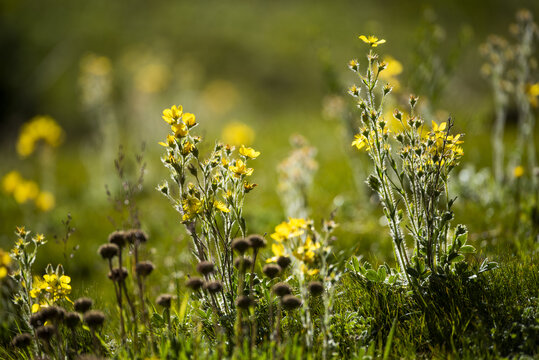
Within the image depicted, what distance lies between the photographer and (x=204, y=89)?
17234 millimetres

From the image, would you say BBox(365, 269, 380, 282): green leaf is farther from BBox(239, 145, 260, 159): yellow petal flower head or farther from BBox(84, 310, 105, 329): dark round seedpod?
BBox(84, 310, 105, 329): dark round seedpod

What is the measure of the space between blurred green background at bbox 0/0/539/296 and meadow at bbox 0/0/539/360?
0.07 meters

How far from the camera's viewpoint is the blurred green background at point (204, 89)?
16.3 ft

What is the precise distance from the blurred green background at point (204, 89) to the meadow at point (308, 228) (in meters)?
0.07

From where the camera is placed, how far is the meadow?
2.18 metres

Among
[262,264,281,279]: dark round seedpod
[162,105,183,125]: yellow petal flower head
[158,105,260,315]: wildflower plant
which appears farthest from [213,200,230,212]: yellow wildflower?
[162,105,183,125]: yellow petal flower head

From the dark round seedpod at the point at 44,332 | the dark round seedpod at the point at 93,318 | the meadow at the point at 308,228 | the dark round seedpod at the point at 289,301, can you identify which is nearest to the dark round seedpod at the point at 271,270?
the meadow at the point at 308,228

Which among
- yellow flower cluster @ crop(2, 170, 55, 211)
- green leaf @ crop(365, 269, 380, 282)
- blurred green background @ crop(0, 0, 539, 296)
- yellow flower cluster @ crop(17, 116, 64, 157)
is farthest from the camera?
yellow flower cluster @ crop(17, 116, 64, 157)

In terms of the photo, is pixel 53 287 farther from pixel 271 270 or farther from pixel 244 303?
pixel 271 270

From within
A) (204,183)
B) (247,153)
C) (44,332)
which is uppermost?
(247,153)

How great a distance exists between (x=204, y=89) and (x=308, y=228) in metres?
15.7

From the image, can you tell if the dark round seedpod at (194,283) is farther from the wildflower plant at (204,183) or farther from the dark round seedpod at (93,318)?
the dark round seedpod at (93,318)

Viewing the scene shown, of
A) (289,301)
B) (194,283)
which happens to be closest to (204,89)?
(194,283)

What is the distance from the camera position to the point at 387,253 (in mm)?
3707
